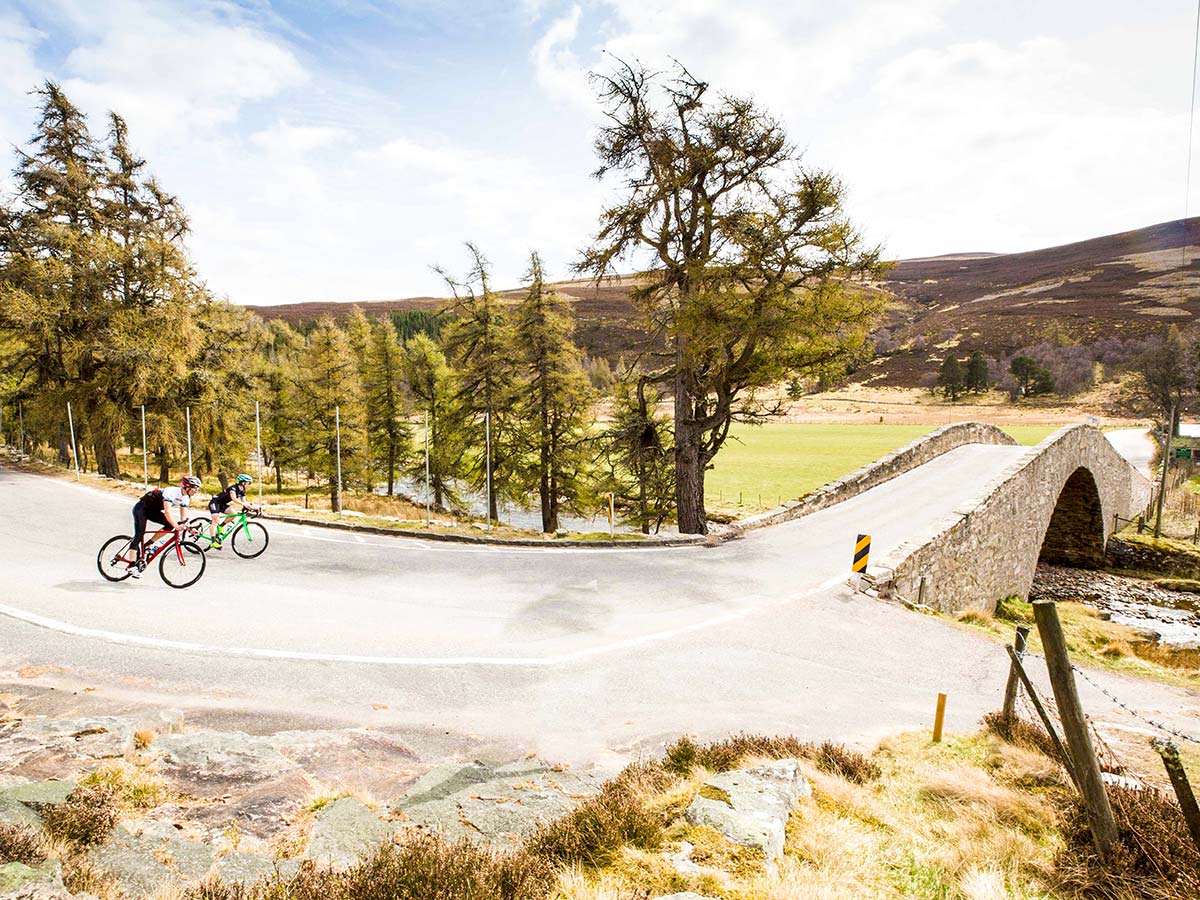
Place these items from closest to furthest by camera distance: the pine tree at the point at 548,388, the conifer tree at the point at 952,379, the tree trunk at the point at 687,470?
the tree trunk at the point at 687,470 → the pine tree at the point at 548,388 → the conifer tree at the point at 952,379

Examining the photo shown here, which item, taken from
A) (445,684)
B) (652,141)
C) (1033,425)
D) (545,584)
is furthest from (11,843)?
(1033,425)

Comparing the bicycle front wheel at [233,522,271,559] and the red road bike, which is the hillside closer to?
the bicycle front wheel at [233,522,271,559]

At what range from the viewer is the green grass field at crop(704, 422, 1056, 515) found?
37.7 metres

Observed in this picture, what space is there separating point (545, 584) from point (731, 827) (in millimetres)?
7357

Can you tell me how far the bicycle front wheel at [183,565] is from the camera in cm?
1009

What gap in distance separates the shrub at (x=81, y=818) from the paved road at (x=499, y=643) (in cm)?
224

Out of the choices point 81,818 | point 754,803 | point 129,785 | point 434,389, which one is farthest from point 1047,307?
point 81,818

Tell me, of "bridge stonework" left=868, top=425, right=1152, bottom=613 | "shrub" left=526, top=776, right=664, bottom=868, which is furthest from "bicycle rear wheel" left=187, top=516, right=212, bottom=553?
"bridge stonework" left=868, top=425, right=1152, bottom=613

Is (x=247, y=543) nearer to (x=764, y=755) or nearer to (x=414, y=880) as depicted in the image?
(x=414, y=880)

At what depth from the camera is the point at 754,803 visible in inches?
187

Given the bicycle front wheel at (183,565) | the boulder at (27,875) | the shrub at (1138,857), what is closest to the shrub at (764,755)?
the shrub at (1138,857)

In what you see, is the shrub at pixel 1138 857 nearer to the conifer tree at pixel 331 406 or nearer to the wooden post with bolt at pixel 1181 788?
the wooden post with bolt at pixel 1181 788

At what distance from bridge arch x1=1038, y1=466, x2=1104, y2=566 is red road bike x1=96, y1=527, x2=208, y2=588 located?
3718 cm

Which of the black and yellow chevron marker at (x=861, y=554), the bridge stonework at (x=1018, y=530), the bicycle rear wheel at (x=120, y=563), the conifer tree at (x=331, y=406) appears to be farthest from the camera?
the conifer tree at (x=331, y=406)
